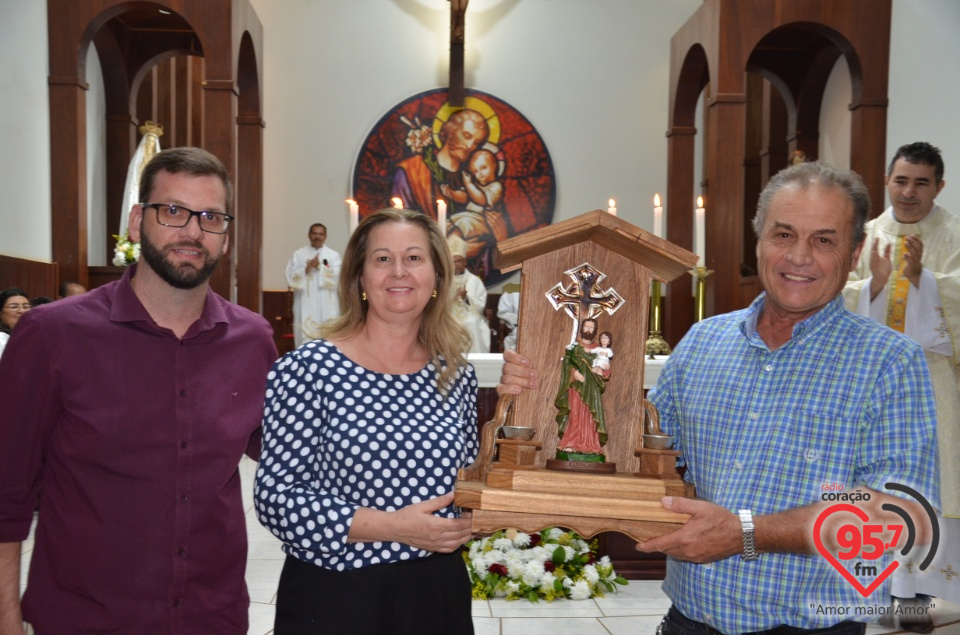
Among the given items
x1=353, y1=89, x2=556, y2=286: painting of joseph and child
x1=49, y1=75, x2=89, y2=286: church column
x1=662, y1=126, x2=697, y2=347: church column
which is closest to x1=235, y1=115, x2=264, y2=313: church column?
x1=49, y1=75, x2=89, y2=286: church column

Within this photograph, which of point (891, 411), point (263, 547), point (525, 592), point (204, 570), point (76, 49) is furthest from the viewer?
point (76, 49)

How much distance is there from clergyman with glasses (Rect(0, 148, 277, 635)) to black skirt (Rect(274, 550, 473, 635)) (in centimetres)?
23

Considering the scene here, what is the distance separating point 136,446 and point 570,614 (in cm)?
265

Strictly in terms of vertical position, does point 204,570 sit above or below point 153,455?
below

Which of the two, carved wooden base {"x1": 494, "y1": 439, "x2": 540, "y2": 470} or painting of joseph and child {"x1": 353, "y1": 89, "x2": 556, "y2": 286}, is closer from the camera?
carved wooden base {"x1": 494, "y1": 439, "x2": 540, "y2": 470}

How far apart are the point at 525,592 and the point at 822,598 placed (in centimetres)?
269

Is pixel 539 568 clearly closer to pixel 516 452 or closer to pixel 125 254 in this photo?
pixel 516 452

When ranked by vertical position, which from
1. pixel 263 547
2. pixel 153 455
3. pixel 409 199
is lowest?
pixel 263 547

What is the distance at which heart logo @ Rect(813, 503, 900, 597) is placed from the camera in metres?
1.64

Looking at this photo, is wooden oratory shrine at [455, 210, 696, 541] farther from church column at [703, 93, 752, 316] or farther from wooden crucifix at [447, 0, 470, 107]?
wooden crucifix at [447, 0, 470, 107]

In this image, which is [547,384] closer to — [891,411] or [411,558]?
[411,558]

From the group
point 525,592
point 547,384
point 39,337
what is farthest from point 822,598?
point 525,592

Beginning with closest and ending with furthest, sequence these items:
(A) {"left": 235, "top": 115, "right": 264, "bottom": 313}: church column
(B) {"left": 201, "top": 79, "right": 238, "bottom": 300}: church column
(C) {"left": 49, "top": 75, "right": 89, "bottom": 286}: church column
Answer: (C) {"left": 49, "top": 75, "right": 89, "bottom": 286}: church column
(B) {"left": 201, "top": 79, "right": 238, "bottom": 300}: church column
(A) {"left": 235, "top": 115, "right": 264, "bottom": 313}: church column

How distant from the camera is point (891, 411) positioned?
5.54 ft
